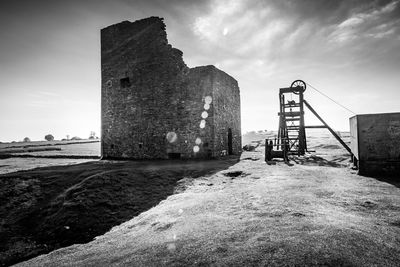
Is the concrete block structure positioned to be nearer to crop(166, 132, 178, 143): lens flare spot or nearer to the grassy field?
the grassy field

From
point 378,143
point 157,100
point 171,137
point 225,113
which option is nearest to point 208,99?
point 225,113

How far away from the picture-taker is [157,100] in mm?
12641

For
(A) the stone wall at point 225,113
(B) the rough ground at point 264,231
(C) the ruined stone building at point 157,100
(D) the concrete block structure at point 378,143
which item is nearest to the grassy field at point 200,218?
(B) the rough ground at point 264,231

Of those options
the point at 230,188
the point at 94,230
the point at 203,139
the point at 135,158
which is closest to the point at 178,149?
the point at 203,139

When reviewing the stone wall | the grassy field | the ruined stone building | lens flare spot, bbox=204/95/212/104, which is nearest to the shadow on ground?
the grassy field

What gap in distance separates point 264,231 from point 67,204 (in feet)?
15.3

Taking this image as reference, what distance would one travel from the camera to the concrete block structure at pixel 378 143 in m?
5.95

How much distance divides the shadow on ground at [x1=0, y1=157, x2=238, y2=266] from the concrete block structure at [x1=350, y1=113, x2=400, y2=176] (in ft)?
14.5

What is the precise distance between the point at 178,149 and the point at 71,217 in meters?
7.45

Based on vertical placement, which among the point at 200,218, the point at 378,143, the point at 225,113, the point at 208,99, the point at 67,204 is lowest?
the point at 67,204

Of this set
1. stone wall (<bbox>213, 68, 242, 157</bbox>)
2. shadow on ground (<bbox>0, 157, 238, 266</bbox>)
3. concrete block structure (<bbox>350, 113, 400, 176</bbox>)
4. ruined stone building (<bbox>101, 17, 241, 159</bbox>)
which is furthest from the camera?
stone wall (<bbox>213, 68, 242, 157</bbox>)

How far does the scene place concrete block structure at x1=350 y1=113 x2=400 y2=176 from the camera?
234 inches

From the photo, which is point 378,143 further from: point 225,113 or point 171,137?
point 171,137

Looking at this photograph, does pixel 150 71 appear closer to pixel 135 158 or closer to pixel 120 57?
pixel 120 57
